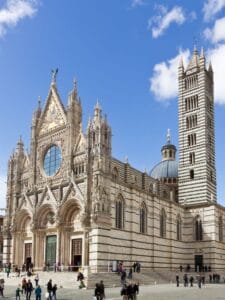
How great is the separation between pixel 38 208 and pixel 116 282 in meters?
11.9

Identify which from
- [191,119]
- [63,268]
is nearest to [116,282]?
[63,268]

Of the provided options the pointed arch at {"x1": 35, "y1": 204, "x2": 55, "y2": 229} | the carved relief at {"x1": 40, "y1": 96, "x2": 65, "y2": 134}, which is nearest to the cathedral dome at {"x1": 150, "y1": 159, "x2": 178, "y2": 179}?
the carved relief at {"x1": 40, "y1": 96, "x2": 65, "y2": 134}

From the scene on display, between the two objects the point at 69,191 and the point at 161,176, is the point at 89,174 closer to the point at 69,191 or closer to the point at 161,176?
the point at 69,191

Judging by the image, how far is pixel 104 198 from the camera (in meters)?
37.2

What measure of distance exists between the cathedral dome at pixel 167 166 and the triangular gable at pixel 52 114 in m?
22.7

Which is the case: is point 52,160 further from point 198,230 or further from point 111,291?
point 198,230

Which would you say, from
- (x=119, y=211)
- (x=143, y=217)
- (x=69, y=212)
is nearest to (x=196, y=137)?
(x=143, y=217)

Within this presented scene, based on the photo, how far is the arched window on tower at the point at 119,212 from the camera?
39541 millimetres

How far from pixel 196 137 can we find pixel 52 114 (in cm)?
1798

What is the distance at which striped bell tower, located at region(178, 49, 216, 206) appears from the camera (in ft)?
170

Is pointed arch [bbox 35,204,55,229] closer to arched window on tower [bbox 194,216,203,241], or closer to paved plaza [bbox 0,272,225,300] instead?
paved plaza [bbox 0,272,225,300]

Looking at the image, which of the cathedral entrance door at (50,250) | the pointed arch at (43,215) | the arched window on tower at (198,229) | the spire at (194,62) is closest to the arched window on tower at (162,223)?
the arched window on tower at (198,229)

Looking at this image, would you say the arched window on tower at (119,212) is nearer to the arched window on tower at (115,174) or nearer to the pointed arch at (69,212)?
the arched window on tower at (115,174)

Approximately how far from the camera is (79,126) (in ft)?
140
